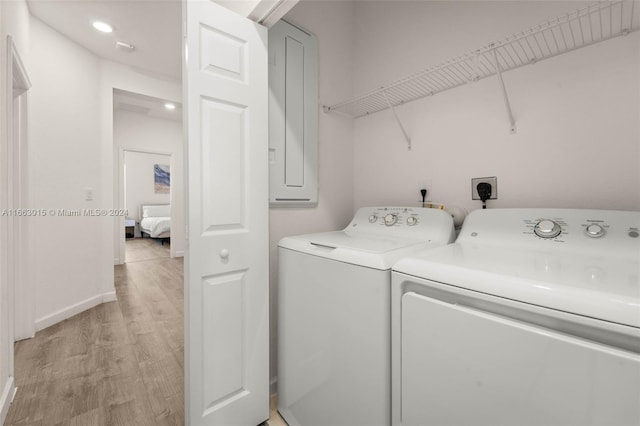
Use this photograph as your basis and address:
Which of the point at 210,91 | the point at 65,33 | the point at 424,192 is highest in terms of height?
the point at 65,33

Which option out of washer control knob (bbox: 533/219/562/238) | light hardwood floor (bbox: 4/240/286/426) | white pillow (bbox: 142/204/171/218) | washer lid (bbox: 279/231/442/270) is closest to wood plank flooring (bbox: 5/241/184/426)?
light hardwood floor (bbox: 4/240/286/426)

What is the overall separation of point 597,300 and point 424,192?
1.11 metres

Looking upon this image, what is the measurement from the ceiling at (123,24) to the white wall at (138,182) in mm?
5411

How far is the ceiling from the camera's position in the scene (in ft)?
7.22

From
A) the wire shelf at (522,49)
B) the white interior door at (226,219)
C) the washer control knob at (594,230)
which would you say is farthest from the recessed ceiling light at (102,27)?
the washer control knob at (594,230)

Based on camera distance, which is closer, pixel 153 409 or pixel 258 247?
pixel 258 247

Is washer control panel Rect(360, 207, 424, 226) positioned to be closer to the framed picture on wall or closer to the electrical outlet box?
the electrical outlet box

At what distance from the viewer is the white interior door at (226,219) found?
3.82 feet

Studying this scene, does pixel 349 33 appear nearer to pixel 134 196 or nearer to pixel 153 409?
pixel 153 409

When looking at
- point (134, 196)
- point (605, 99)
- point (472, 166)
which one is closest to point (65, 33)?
point (472, 166)

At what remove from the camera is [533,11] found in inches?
48.7

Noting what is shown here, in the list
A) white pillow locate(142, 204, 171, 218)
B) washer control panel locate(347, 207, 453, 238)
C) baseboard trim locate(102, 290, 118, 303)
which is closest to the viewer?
washer control panel locate(347, 207, 453, 238)

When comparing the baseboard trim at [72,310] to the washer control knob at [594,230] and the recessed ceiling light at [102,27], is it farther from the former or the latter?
the washer control knob at [594,230]

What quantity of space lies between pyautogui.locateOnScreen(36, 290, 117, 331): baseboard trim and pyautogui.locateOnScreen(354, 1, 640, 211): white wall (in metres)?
2.89
